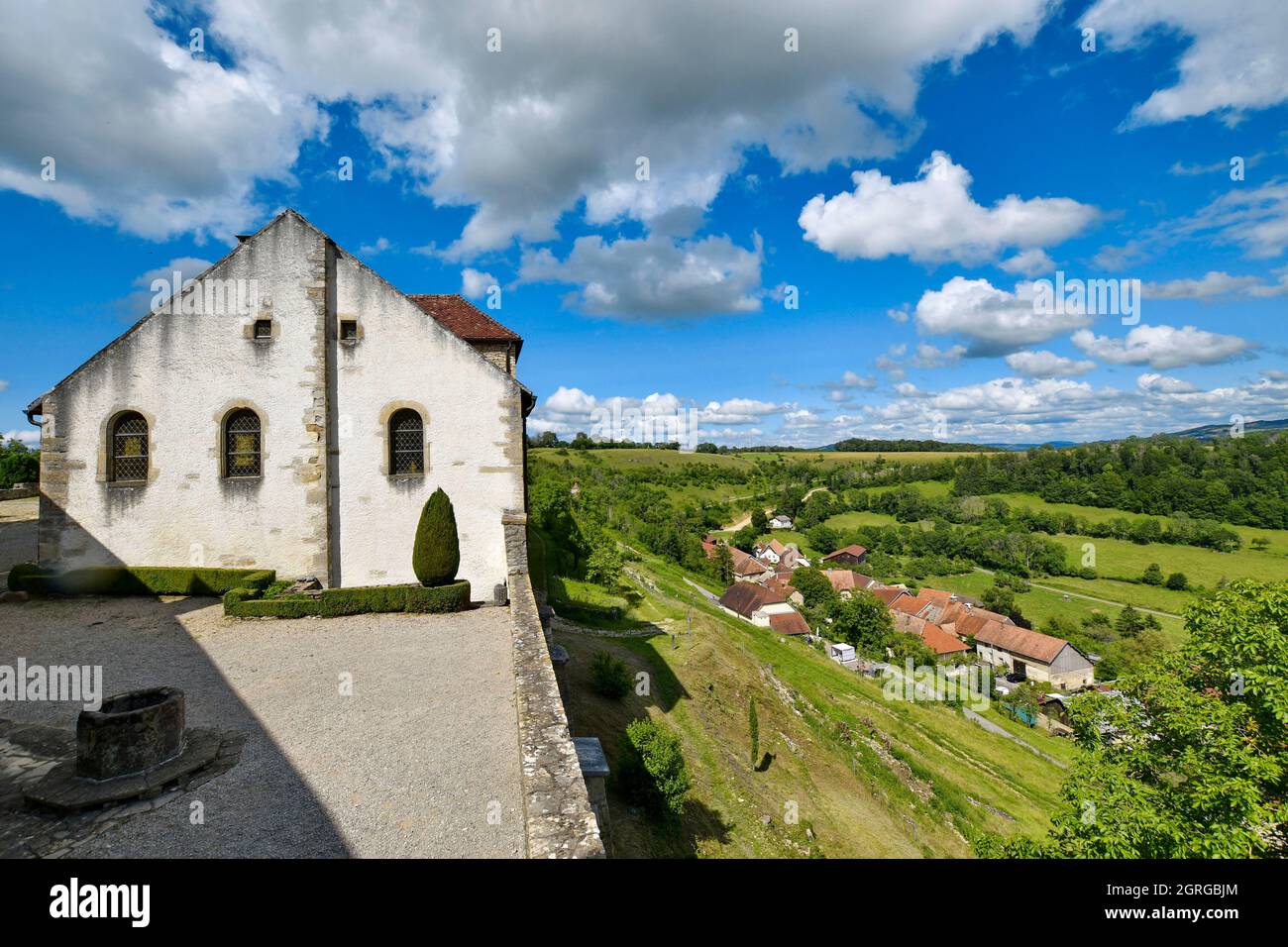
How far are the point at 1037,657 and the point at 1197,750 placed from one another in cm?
6116

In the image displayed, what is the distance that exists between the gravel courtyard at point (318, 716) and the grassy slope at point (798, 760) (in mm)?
5565

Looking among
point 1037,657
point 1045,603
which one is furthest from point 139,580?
point 1045,603

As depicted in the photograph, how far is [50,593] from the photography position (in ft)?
47.8

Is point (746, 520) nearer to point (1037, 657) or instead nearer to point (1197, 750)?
point (1037, 657)

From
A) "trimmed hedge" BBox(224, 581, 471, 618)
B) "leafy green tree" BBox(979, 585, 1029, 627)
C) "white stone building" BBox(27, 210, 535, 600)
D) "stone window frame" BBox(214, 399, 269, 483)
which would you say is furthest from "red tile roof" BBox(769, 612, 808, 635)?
"stone window frame" BBox(214, 399, 269, 483)

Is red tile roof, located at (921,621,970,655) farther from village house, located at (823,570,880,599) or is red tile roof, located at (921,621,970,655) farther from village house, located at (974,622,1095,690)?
village house, located at (823,570,880,599)

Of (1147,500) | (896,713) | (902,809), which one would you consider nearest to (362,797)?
(902,809)

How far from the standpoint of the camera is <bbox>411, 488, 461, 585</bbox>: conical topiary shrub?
49.0ft

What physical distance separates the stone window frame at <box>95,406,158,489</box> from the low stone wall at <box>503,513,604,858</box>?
12.7 metres

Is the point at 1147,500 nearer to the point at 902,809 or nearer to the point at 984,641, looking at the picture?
the point at 984,641

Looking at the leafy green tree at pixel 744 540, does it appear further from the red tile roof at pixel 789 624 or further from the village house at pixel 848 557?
the red tile roof at pixel 789 624

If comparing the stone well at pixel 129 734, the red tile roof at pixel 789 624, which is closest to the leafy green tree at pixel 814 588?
the red tile roof at pixel 789 624

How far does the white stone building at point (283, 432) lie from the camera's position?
15102 mm
